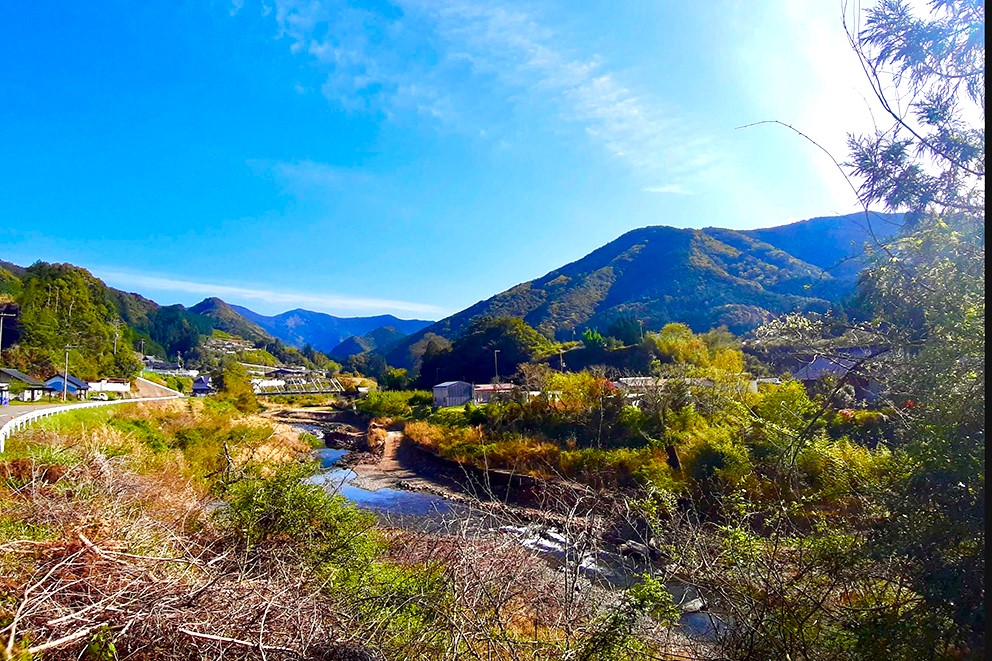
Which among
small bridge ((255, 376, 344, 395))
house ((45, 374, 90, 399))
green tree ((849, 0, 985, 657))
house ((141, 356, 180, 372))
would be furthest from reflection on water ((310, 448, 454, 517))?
house ((141, 356, 180, 372))

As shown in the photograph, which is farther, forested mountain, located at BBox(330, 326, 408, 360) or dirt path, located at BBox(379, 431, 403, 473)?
forested mountain, located at BBox(330, 326, 408, 360)

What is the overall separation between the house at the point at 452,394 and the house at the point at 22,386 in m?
23.6

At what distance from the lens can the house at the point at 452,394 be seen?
40.1 meters

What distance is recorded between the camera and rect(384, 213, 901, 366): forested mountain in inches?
2751

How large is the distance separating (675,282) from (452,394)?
5498 cm

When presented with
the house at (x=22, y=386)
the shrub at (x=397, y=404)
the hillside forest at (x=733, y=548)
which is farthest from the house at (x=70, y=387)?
the hillside forest at (x=733, y=548)

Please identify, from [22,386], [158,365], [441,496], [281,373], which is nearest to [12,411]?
[22,386]

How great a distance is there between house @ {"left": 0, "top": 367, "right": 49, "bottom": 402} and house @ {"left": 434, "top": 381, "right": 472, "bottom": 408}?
77.4 ft

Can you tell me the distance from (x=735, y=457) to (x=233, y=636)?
10855mm

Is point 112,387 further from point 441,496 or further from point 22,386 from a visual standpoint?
point 441,496

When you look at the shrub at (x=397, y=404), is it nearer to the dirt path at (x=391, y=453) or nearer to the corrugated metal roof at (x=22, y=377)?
the dirt path at (x=391, y=453)

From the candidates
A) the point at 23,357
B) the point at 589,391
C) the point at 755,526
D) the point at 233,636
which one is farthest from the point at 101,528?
the point at 23,357

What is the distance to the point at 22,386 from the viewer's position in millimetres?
29172

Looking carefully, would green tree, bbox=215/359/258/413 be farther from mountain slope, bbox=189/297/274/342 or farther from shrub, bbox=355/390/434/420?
mountain slope, bbox=189/297/274/342
